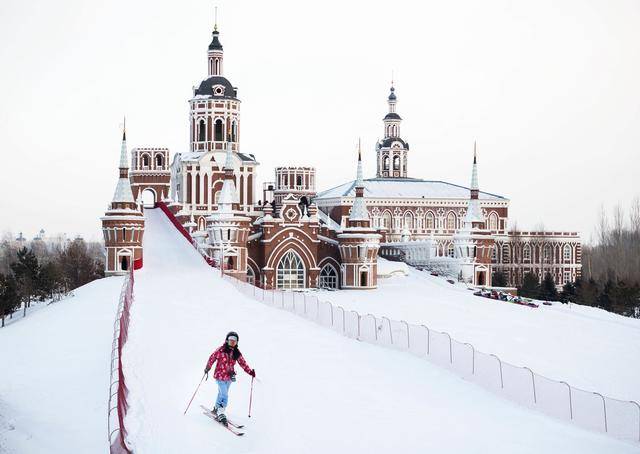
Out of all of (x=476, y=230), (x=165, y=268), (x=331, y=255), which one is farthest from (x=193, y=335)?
(x=476, y=230)

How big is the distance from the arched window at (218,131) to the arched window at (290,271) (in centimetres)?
2288

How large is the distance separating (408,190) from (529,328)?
53234 mm

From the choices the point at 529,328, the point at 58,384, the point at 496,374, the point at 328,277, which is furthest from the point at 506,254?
the point at 58,384

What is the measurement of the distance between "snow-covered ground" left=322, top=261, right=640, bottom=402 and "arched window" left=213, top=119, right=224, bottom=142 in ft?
80.1

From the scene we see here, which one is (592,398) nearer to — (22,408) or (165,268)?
(22,408)

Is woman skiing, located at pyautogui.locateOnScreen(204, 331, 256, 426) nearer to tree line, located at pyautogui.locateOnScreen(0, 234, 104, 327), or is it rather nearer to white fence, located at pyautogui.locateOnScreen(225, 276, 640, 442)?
white fence, located at pyautogui.locateOnScreen(225, 276, 640, 442)

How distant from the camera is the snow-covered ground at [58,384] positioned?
62.9ft

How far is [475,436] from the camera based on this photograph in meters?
19.1

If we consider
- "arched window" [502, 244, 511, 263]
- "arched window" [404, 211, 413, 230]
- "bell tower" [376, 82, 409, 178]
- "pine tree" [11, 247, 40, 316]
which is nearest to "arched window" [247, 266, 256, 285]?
"pine tree" [11, 247, 40, 316]

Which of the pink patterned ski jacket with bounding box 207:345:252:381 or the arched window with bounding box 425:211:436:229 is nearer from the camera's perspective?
the pink patterned ski jacket with bounding box 207:345:252:381

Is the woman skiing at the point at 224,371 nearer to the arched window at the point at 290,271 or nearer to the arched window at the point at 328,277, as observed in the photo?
the arched window at the point at 290,271

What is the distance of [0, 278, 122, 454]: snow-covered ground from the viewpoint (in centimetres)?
1917

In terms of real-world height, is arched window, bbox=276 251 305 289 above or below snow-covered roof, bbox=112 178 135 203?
below

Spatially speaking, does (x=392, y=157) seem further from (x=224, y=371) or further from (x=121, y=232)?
(x=224, y=371)
